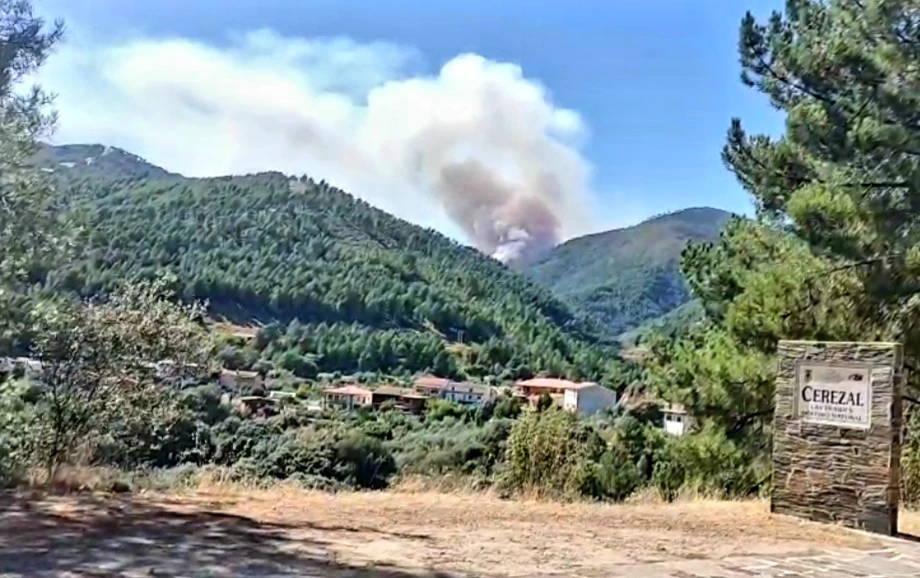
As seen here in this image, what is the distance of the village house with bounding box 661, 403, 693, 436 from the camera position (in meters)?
12.8

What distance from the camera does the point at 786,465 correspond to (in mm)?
7578

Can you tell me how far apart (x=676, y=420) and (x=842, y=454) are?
22.4 ft

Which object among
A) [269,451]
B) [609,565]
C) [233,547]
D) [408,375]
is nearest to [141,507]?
[233,547]

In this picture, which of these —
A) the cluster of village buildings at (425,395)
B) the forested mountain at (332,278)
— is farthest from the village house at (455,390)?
the forested mountain at (332,278)

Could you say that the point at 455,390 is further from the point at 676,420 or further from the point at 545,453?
the point at 545,453

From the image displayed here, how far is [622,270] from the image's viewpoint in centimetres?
7638

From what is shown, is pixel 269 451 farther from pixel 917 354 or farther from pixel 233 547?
pixel 917 354

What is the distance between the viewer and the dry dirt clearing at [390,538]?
4.68 metres

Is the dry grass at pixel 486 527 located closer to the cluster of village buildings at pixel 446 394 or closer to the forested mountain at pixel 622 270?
the cluster of village buildings at pixel 446 394

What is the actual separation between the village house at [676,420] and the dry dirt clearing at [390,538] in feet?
16.6

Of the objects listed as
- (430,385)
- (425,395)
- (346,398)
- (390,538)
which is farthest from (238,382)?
(430,385)

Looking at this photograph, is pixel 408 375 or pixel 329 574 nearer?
pixel 329 574

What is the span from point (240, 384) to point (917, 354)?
13487 millimetres

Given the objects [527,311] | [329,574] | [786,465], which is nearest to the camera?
[329,574]
